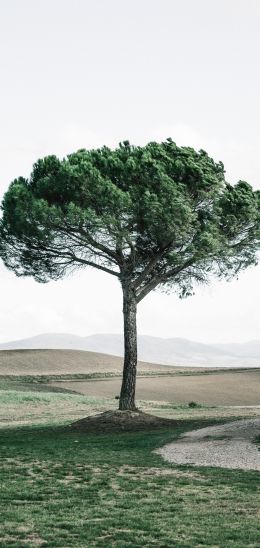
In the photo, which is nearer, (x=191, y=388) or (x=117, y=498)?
(x=117, y=498)

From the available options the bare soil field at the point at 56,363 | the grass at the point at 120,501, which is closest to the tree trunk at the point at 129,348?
the grass at the point at 120,501

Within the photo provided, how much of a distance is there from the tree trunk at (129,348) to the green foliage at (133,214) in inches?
24.3

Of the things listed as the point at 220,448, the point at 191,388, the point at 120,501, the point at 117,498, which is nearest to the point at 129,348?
the point at 220,448

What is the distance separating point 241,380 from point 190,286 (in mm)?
29593

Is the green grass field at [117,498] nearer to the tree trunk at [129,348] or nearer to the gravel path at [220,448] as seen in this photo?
the gravel path at [220,448]

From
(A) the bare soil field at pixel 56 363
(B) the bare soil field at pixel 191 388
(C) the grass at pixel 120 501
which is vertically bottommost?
(C) the grass at pixel 120 501

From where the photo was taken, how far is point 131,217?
29812 mm

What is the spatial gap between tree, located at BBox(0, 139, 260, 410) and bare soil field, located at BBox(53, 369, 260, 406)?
55.2 feet

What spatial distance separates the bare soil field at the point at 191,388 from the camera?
48.3 meters

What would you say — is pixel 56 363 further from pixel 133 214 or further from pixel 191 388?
pixel 133 214

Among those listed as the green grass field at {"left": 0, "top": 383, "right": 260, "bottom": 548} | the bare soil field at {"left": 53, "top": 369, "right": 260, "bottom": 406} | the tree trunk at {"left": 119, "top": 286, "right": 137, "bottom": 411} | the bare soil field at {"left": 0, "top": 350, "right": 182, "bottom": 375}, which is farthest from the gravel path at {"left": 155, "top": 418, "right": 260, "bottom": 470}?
the bare soil field at {"left": 0, "top": 350, "right": 182, "bottom": 375}

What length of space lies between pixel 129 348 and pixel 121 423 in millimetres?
3918

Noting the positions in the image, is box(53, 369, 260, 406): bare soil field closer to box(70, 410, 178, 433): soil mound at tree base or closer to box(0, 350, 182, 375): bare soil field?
box(0, 350, 182, 375): bare soil field

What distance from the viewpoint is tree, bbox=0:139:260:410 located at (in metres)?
29.0
